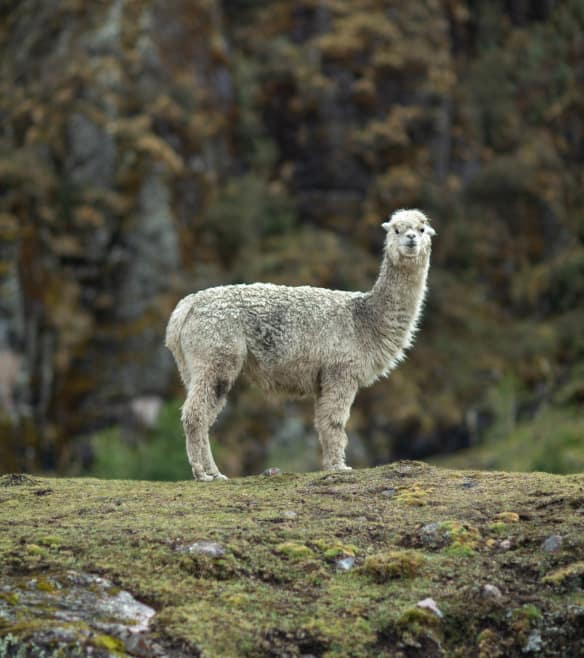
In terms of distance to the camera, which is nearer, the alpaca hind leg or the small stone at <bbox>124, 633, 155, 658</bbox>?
the small stone at <bbox>124, 633, 155, 658</bbox>

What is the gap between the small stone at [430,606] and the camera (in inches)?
328

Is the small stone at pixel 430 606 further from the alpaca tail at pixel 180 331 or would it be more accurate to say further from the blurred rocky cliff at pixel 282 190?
the blurred rocky cliff at pixel 282 190

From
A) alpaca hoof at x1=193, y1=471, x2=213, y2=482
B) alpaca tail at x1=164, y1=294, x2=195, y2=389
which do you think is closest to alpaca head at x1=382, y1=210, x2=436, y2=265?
alpaca tail at x1=164, y1=294, x2=195, y2=389

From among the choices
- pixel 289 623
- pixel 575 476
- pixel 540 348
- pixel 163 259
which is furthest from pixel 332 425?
pixel 540 348

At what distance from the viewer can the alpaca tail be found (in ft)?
43.2

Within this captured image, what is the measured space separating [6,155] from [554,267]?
67.8 feet

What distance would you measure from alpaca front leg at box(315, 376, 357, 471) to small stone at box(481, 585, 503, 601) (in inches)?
182

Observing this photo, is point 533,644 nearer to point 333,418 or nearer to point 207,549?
point 207,549

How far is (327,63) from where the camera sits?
147ft

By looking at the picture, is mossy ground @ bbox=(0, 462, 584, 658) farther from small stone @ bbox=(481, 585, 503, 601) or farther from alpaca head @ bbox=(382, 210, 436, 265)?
alpaca head @ bbox=(382, 210, 436, 265)

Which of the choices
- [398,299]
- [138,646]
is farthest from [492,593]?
[398,299]

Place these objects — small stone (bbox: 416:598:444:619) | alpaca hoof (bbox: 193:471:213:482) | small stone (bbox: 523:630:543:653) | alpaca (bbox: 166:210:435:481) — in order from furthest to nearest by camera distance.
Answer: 1. alpaca (bbox: 166:210:435:481)
2. alpaca hoof (bbox: 193:471:213:482)
3. small stone (bbox: 416:598:444:619)
4. small stone (bbox: 523:630:543:653)

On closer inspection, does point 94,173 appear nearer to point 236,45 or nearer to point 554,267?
point 236,45

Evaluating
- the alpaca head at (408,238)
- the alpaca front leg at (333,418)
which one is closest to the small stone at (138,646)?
the alpaca front leg at (333,418)
